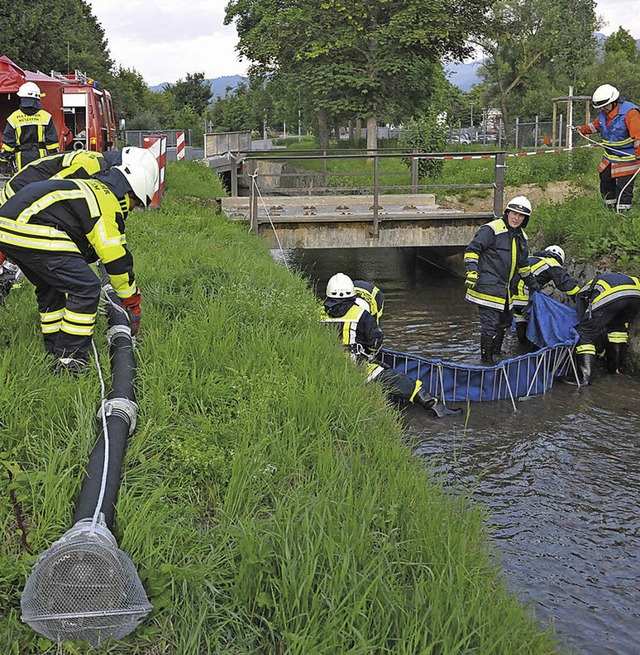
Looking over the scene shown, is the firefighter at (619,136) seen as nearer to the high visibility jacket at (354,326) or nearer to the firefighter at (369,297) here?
the firefighter at (369,297)

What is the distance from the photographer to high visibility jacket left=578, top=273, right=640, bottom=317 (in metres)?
8.55

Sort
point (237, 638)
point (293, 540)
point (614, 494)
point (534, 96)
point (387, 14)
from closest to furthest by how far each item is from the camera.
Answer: point (237, 638), point (293, 540), point (614, 494), point (387, 14), point (534, 96)

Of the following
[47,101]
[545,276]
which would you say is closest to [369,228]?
[545,276]

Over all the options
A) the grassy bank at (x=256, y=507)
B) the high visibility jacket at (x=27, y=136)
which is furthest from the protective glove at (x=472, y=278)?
the high visibility jacket at (x=27, y=136)

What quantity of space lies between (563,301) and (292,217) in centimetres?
477

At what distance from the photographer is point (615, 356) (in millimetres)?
9039

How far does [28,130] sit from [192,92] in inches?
2312

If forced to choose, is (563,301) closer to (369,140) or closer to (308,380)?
(308,380)

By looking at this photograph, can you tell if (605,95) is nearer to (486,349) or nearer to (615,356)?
(615,356)

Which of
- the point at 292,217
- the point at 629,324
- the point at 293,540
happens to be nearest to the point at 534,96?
the point at 292,217

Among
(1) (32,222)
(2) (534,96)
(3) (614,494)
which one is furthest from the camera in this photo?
(2) (534,96)

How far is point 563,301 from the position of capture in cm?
1121

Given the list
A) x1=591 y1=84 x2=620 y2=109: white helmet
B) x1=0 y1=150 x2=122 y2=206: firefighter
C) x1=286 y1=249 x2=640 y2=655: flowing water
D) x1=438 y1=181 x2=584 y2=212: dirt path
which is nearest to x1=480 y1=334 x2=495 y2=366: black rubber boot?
x1=286 y1=249 x2=640 y2=655: flowing water

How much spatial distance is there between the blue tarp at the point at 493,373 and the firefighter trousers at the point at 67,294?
11.9ft
